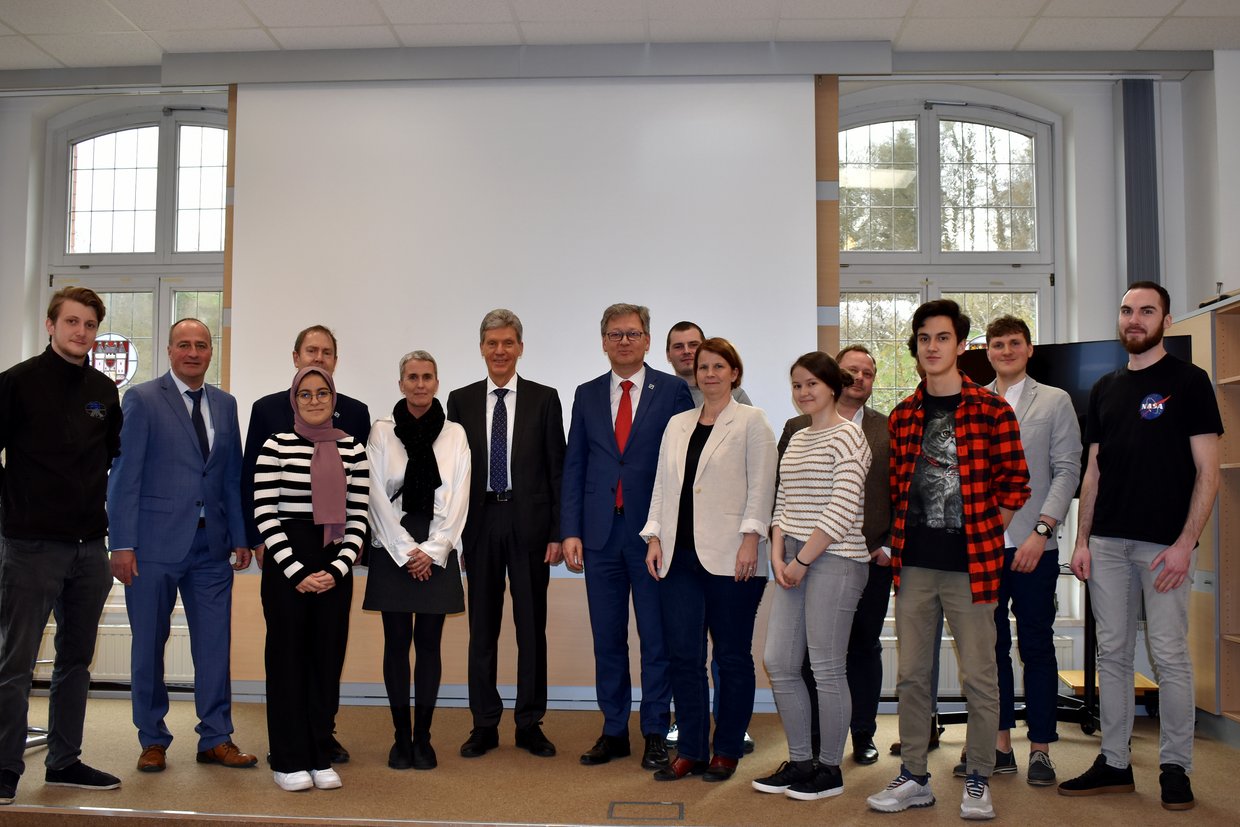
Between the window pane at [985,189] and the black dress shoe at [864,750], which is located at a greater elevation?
the window pane at [985,189]

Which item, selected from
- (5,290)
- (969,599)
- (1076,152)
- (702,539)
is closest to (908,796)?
(969,599)

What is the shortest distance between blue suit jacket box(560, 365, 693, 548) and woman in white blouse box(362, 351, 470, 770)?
1.37ft

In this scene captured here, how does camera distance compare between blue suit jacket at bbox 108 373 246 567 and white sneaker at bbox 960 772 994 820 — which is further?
blue suit jacket at bbox 108 373 246 567

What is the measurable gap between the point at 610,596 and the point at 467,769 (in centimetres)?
82

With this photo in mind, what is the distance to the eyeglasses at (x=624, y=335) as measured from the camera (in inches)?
142

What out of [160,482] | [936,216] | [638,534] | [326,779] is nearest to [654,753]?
[638,534]

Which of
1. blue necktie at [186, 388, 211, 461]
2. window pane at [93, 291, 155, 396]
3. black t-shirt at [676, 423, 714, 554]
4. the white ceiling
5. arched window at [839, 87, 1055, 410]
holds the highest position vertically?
the white ceiling

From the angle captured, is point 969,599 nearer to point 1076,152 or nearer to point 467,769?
point 467,769

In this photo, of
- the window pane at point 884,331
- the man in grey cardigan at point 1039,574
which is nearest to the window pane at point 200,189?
the window pane at point 884,331

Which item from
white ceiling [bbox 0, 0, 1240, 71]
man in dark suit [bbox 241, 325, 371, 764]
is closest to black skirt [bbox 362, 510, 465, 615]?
man in dark suit [bbox 241, 325, 371, 764]

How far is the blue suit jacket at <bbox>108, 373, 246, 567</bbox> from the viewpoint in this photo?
3.48 m

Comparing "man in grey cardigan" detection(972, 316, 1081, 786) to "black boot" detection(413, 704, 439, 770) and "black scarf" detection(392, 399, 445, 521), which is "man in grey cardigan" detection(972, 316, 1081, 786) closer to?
"black boot" detection(413, 704, 439, 770)

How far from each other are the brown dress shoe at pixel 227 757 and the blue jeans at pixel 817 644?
197 cm

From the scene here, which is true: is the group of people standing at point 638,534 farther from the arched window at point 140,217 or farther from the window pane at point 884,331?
the arched window at point 140,217
